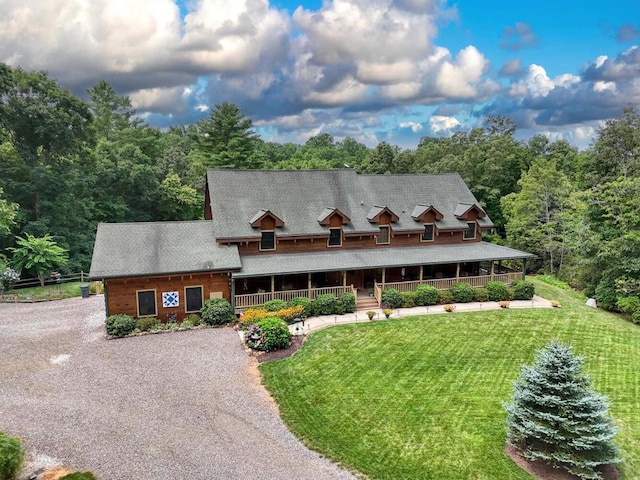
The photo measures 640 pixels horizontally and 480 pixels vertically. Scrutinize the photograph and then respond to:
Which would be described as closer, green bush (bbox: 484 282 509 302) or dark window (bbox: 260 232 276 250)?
dark window (bbox: 260 232 276 250)

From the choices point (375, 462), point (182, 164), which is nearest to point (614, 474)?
point (375, 462)

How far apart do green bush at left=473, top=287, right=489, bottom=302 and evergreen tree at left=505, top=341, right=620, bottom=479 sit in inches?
545

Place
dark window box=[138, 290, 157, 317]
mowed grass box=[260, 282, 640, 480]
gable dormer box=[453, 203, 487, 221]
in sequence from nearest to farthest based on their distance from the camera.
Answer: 1. mowed grass box=[260, 282, 640, 480]
2. dark window box=[138, 290, 157, 317]
3. gable dormer box=[453, 203, 487, 221]

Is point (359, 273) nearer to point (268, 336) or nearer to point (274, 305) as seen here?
point (274, 305)

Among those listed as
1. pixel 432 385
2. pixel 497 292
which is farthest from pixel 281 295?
pixel 497 292

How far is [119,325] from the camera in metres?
18.9

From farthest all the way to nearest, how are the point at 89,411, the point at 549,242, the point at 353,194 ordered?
1. the point at 549,242
2. the point at 353,194
3. the point at 89,411

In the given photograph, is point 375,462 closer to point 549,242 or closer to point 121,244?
point 121,244

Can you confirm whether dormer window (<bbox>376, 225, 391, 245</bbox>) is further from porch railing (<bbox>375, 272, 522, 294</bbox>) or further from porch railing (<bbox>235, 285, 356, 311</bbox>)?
porch railing (<bbox>235, 285, 356, 311</bbox>)

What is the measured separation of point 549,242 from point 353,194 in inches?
790

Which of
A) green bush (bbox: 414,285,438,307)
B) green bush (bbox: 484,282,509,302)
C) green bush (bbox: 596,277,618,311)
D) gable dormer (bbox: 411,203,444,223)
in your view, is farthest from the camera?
green bush (bbox: 596,277,618,311)

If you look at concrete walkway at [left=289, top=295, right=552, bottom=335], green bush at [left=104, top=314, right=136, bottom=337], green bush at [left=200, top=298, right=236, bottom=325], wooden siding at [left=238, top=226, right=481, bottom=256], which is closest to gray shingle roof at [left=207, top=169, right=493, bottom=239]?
wooden siding at [left=238, top=226, right=481, bottom=256]

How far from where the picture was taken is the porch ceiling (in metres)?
22.5

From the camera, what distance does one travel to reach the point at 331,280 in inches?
992
